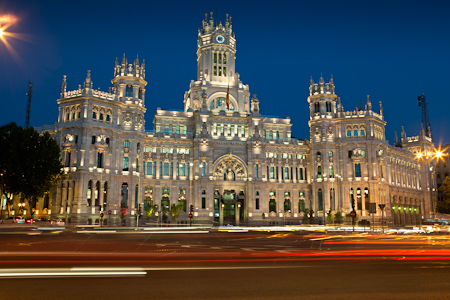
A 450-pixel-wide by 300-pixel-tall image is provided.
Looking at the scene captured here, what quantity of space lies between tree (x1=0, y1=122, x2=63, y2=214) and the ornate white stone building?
916cm

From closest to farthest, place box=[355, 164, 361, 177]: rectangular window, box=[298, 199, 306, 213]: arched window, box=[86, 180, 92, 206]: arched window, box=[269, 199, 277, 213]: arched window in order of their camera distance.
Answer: box=[86, 180, 92, 206]: arched window → box=[355, 164, 361, 177]: rectangular window → box=[269, 199, 277, 213]: arched window → box=[298, 199, 306, 213]: arched window

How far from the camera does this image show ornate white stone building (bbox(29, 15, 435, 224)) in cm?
8606

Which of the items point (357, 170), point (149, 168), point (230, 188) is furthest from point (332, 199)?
point (149, 168)

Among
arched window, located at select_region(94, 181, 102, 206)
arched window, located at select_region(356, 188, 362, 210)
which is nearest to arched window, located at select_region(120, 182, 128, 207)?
arched window, located at select_region(94, 181, 102, 206)

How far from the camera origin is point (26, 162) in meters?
70.8

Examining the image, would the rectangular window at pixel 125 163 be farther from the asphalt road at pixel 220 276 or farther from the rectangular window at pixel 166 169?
the asphalt road at pixel 220 276

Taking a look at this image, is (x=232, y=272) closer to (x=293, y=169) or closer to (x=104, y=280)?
(x=104, y=280)

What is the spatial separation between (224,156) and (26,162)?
1719 inches

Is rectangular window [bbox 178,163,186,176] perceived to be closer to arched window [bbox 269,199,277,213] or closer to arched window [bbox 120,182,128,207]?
arched window [bbox 120,182,128,207]

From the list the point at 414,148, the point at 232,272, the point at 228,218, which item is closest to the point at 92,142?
the point at 228,218

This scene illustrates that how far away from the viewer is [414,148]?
128875 mm

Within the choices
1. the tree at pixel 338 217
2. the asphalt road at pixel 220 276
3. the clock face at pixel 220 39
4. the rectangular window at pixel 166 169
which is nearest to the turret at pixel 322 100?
the tree at pixel 338 217

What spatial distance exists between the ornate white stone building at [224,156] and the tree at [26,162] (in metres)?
9.16

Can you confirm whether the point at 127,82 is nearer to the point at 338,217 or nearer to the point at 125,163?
the point at 125,163
